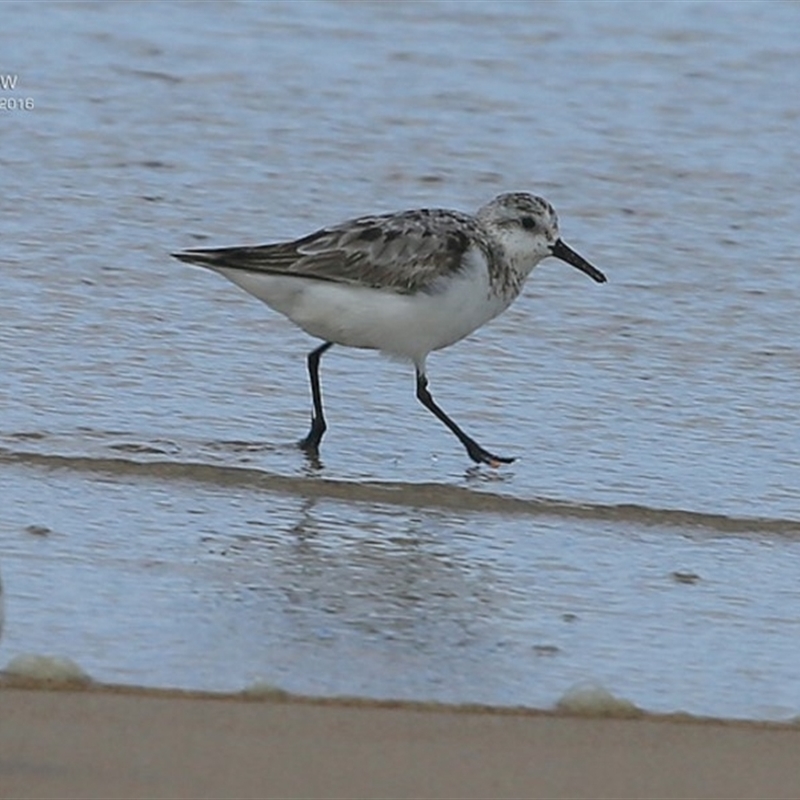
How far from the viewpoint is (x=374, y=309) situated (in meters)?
5.98

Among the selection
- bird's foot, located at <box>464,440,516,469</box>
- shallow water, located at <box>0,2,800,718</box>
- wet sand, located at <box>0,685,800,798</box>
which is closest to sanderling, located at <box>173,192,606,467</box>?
bird's foot, located at <box>464,440,516,469</box>

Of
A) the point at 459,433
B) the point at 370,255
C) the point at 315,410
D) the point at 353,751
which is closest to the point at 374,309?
the point at 370,255

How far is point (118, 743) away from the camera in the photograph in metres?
3.50

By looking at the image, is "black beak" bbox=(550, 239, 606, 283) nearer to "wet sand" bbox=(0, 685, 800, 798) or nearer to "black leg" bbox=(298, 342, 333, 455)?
"black leg" bbox=(298, 342, 333, 455)

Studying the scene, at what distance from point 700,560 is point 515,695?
114cm

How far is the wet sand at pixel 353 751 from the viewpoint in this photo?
3377 millimetres

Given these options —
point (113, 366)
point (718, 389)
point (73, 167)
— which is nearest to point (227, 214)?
point (73, 167)

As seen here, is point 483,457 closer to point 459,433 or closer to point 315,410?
point 459,433

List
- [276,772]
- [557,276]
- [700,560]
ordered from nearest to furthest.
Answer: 1. [276,772]
2. [700,560]
3. [557,276]

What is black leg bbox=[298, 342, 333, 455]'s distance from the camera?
18.9ft

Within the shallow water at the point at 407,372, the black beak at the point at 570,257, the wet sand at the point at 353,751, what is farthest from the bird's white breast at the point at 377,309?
the wet sand at the point at 353,751

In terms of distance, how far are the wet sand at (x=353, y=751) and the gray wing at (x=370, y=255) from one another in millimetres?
2327

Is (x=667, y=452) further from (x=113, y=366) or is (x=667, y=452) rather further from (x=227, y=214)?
(x=227, y=214)

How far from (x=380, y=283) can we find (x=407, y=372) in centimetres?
56
